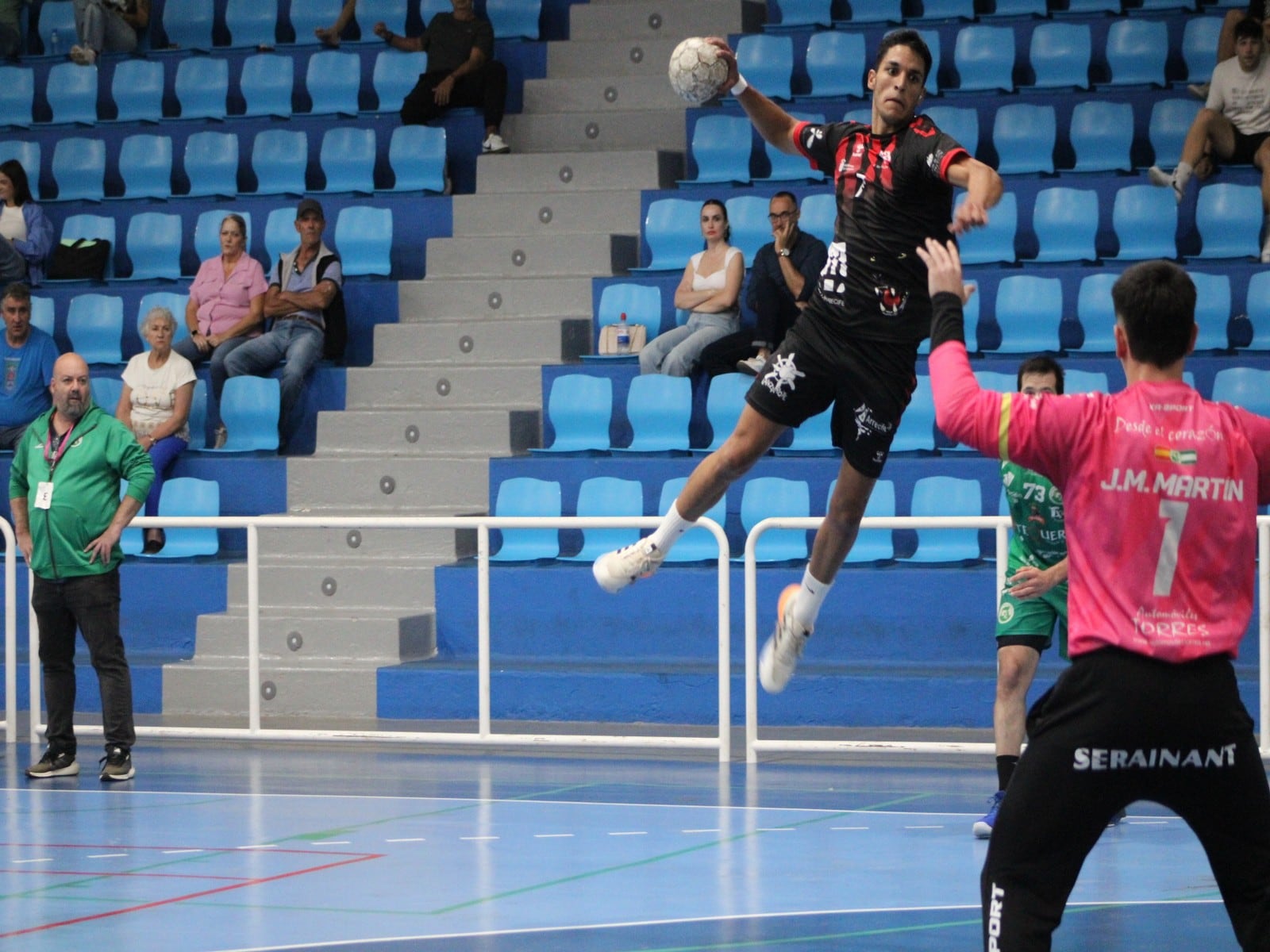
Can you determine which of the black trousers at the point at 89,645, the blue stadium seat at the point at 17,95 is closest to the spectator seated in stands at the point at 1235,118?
the black trousers at the point at 89,645

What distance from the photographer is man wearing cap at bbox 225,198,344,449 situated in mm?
13789

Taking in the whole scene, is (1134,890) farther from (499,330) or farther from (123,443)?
(499,330)

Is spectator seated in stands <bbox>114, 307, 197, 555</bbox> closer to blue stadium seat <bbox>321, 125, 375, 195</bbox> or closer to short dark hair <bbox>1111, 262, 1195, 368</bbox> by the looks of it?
blue stadium seat <bbox>321, 125, 375, 195</bbox>

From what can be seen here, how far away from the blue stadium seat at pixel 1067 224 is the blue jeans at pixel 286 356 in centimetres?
528

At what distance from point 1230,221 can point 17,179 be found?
9.45m

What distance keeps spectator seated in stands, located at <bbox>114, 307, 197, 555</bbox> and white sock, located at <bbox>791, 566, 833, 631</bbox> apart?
24.4 ft

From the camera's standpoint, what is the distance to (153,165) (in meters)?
16.0

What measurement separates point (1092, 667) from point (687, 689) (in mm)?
7223

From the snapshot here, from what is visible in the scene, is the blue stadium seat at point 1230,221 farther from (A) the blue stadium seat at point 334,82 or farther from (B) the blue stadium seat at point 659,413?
(A) the blue stadium seat at point 334,82

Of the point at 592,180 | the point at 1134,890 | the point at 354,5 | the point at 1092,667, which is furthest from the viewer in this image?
the point at 354,5

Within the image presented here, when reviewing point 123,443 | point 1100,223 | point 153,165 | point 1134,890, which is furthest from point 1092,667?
point 153,165

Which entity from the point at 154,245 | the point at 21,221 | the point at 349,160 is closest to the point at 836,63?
the point at 349,160

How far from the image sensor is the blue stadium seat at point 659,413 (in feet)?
41.3

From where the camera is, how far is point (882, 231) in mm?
6113
